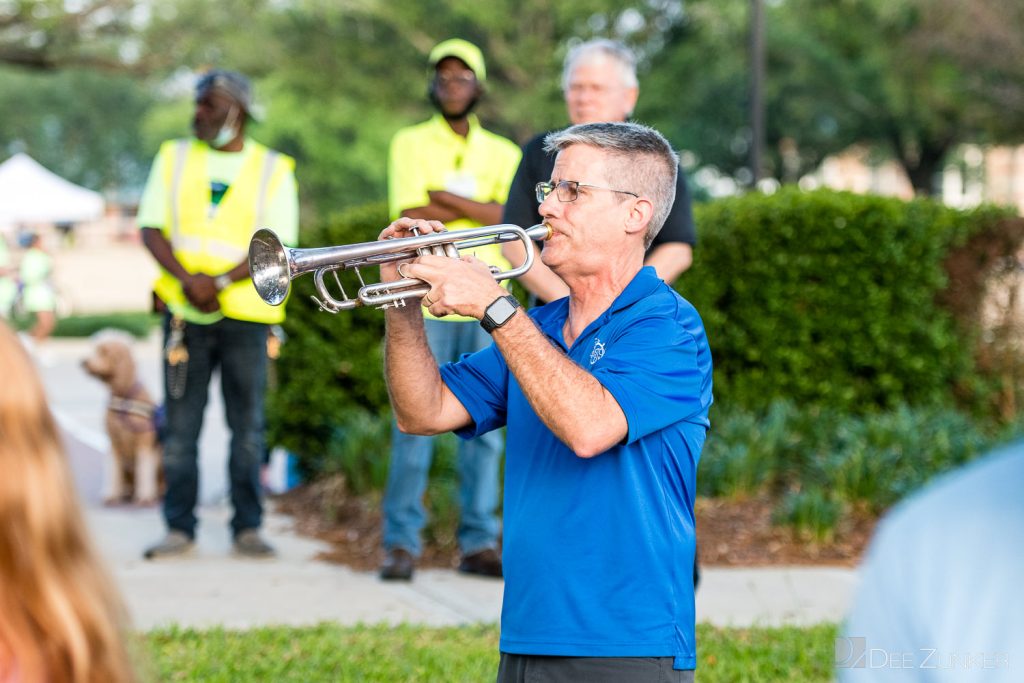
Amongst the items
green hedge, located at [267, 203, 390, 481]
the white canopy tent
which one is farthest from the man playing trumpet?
the white canopy tent

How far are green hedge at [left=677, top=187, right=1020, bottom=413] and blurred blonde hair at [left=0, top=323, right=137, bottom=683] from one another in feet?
20.9

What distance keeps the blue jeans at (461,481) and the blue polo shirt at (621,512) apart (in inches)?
111

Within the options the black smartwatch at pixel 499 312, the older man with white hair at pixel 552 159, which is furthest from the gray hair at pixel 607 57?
the black smartwatch at pixel 499 312

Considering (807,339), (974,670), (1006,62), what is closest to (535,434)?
(974,670)

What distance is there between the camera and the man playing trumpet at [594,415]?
271cm

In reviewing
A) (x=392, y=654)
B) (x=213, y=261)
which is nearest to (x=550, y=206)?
(x=392, y=654)

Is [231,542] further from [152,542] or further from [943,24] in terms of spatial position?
[943,24]

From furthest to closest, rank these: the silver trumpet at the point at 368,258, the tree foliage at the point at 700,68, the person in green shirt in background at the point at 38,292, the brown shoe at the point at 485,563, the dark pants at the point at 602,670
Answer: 1. the tree foliage at the point at 700,68
2. the person in green shirt in background at the point at 38,292
3. the brown shoe at the point at 485,563
4. the silver trumpet at the point at 368,258
5. the dark pants at the point at 602,670

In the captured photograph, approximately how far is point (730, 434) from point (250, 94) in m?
3.18

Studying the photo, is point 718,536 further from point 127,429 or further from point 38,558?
point 38,558

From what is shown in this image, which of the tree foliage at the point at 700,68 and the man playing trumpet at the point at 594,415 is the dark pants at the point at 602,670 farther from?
the tree foliage at the point at 700,68

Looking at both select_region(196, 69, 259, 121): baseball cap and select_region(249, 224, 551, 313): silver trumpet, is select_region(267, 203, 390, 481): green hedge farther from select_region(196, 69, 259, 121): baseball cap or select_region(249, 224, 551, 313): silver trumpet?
select_region(249, 224, 551, 313): silver trumpet

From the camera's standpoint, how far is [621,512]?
2.76 meters

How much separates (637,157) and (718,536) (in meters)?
3.90
